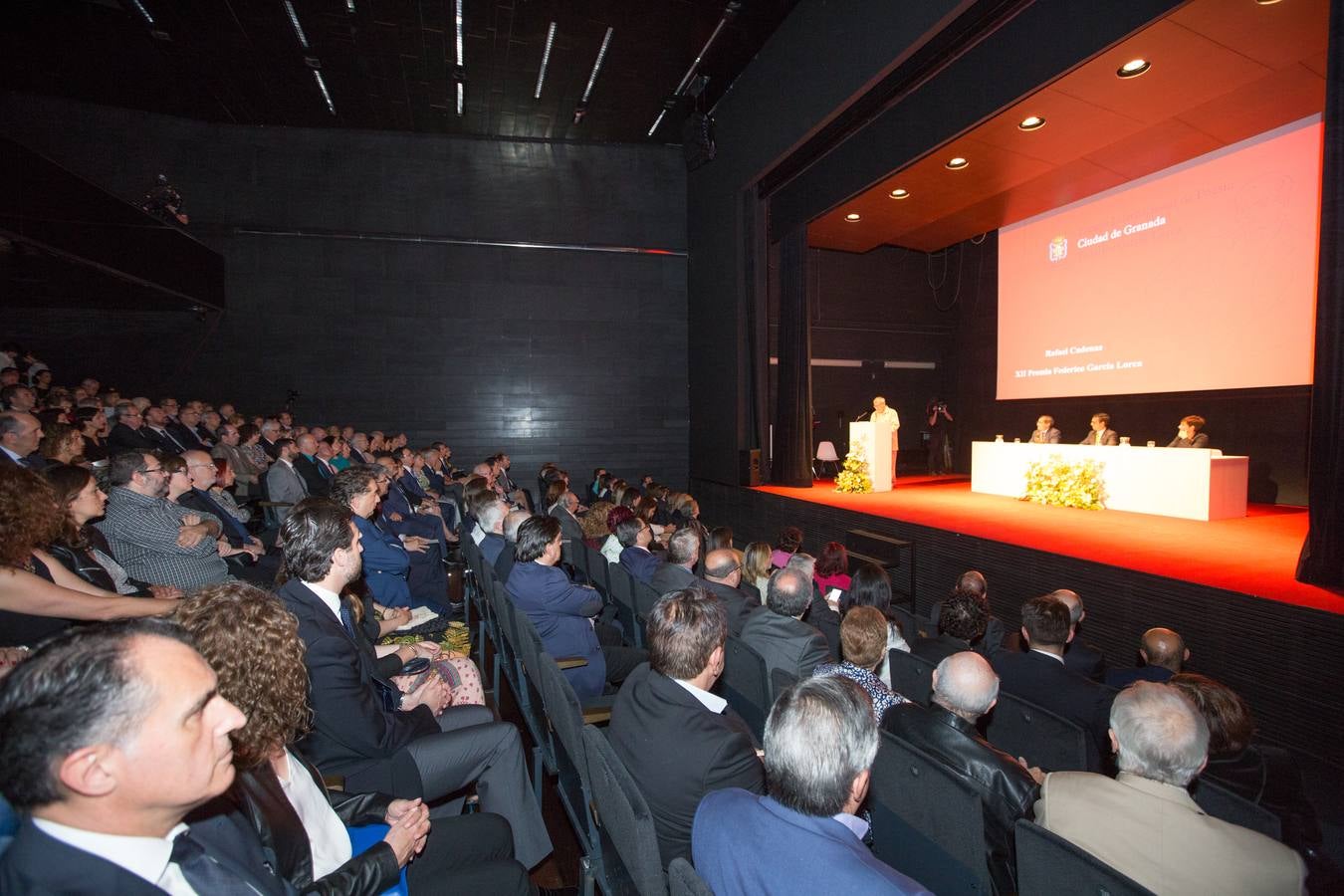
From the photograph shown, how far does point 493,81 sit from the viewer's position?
29.5ft

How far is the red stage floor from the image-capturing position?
11.9ft

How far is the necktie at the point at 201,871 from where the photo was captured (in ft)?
3.07

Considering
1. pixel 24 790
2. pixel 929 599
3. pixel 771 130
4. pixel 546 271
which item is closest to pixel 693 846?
pixel 24 790

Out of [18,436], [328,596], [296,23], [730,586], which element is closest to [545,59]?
[296,23]

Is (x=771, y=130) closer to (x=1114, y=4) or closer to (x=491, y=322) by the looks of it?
(x=1114, y=4)

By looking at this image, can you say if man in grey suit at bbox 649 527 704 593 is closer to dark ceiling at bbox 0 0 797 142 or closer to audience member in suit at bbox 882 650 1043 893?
audience member in suit at bbox 882 650 1043 893

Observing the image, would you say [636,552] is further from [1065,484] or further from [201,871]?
[1065,484]

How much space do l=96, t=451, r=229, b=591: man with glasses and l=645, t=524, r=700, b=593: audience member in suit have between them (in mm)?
2250

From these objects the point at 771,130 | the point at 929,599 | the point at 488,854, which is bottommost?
the point at 929,599

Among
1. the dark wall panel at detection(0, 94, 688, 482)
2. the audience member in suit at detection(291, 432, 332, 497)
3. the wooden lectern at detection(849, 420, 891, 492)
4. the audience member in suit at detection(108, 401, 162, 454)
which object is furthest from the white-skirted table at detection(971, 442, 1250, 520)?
the audience member in suit at detection(108, 401, 162, 454)

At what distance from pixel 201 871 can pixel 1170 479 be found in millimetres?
7252

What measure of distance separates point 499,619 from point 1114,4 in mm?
5383

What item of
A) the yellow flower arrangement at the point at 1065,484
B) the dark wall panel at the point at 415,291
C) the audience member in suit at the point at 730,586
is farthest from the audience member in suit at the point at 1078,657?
the dark wall panel at the point at 415,291

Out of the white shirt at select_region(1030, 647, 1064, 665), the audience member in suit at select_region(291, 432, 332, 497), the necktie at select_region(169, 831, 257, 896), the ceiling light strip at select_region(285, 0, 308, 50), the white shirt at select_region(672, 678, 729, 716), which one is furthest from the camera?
the ceiling light strip at select_region(285, 0, 308, 50)
